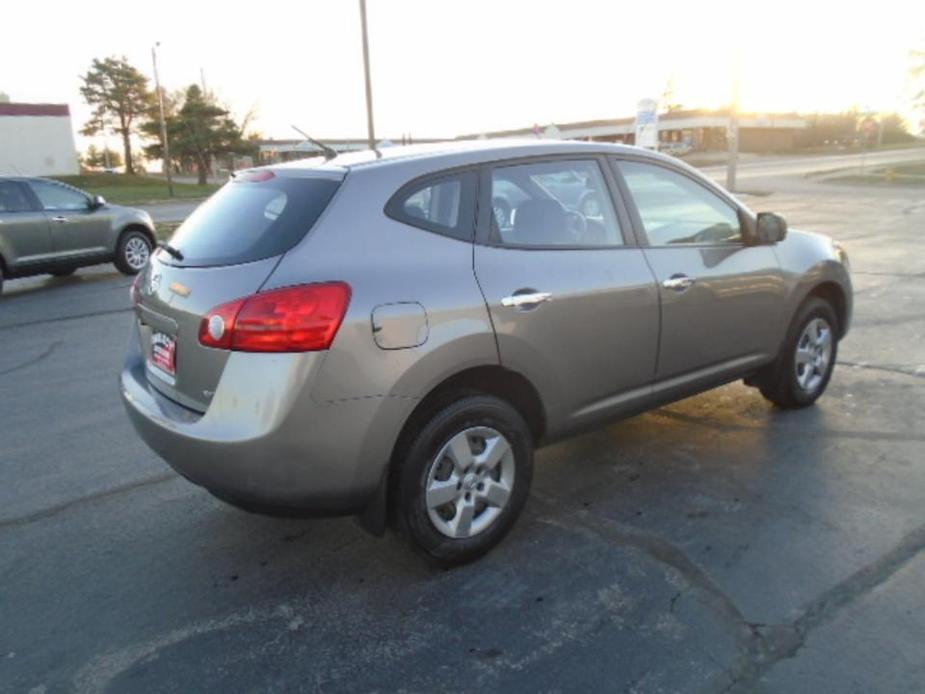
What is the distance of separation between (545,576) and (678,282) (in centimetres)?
165

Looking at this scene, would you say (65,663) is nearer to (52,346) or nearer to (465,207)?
(465,207)

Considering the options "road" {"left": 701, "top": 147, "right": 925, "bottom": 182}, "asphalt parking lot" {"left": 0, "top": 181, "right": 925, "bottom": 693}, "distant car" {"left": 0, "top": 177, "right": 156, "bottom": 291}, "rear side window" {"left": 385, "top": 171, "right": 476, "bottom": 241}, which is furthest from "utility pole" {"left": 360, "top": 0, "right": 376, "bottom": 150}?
"road" {"left": 701, "top": 147, "right": 925, "bottom": 182}

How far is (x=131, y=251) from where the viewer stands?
12570 millimetres

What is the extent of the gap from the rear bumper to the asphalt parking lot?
1.68ft

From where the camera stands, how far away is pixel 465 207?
131 inches

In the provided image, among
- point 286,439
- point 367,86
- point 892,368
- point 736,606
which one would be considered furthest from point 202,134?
point 736,606

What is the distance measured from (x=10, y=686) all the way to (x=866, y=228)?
650 inches

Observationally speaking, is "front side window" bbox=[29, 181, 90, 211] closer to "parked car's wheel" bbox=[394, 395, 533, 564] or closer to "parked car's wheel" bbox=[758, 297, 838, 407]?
"parked car's wheel" bbox=[394, 395, 533, 564]

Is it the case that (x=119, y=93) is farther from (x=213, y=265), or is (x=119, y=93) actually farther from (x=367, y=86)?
(x=213, y=265)

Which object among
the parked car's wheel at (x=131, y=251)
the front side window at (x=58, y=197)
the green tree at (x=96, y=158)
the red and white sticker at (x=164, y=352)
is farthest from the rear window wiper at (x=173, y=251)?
the green tree at (x=96, y=158)

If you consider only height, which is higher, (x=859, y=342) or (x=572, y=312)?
(x=572, y=312)

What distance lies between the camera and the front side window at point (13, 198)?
11.0 m

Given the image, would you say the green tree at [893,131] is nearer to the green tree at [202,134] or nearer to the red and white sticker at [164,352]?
the green tree at [202,134]

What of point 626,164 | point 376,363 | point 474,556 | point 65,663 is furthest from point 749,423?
point 65,663
